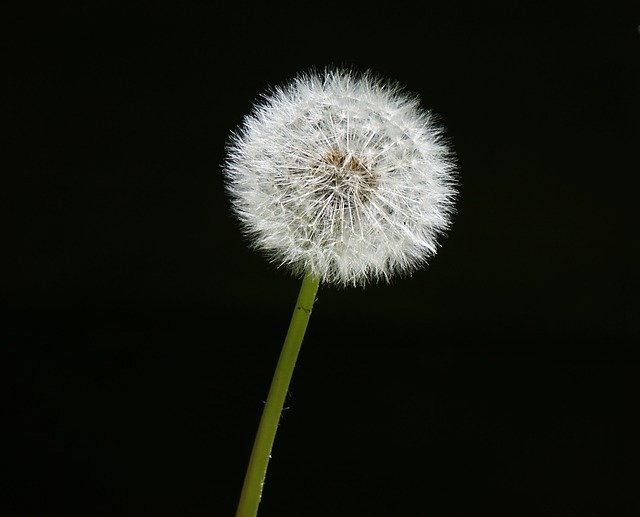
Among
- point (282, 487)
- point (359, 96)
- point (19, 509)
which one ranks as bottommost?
point (19, 509)

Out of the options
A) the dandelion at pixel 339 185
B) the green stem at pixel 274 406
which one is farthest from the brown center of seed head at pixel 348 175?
the green stem at pixel 274 406

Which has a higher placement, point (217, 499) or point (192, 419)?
point (192, 419)

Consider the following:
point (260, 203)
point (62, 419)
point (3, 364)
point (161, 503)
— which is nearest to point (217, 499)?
point (161, 503)

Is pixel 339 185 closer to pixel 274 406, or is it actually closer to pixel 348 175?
pixel 348 175

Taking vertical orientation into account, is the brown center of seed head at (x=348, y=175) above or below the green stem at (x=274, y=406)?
above

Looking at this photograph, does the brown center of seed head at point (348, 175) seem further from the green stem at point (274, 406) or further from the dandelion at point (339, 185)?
→ the green stem at point (274, 406)

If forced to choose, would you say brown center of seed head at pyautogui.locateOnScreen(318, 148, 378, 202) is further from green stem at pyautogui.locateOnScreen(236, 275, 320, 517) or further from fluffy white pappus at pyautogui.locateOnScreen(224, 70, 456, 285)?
green stem at pyautogui.locateOnScreen(236, 275, 320, 517)

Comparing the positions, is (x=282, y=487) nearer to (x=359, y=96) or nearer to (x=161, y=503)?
(x=161, y=503)
